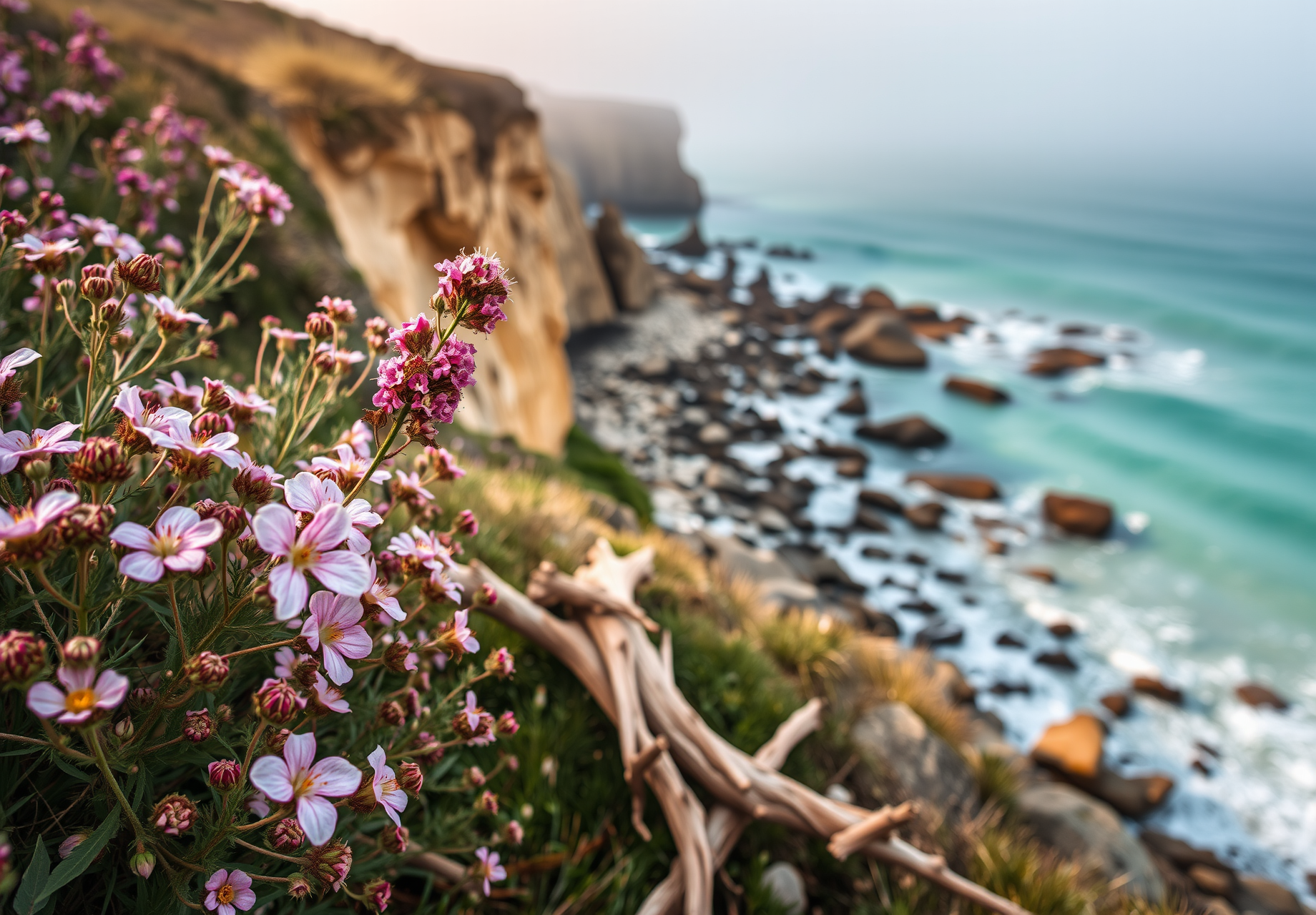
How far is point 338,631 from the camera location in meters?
0.85

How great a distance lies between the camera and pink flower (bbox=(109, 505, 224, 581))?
2.27 ft

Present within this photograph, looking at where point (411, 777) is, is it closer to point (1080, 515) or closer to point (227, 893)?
point (227, 893)

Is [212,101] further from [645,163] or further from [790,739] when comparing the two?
[645,163]

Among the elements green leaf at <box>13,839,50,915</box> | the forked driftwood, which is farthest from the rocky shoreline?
green leaf at <box>13,839,50,915</box>

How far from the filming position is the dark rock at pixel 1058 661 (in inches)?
512

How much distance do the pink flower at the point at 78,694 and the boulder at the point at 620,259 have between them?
32108mm

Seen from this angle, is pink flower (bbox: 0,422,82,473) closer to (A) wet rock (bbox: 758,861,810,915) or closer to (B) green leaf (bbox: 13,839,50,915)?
(B) green leaf (bbox: 13,839,50,915)

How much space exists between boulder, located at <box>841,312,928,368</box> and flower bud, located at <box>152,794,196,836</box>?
3277cm

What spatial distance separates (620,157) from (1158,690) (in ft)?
310

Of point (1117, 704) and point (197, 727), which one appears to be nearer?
point (197, 727)

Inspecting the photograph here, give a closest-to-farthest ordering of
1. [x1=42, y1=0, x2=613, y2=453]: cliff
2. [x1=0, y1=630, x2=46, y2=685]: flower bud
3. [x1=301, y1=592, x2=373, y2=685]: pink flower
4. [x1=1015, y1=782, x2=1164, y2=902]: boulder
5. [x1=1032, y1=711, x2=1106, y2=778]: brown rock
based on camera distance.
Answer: [x1=0, y1=630, x2=46, y2=685]: flower bud < [x1=301, y1=592, x2=373, y2=685]: pink flower < [x1=1015, y1=782, x2=1164, y2=902]: boulder < [x1=42, y1=0, x2=613, y2=453]: cliff < [x1=1032, y1=711, x2=1106, y2=778]: brown rock

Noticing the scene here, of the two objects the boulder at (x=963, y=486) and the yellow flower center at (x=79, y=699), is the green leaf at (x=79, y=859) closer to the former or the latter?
the yellow flower center at (x=79, y=699)

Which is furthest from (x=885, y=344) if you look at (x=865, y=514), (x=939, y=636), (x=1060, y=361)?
(x=939, y=636)

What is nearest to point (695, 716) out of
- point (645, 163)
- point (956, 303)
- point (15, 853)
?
point (15, 853)
